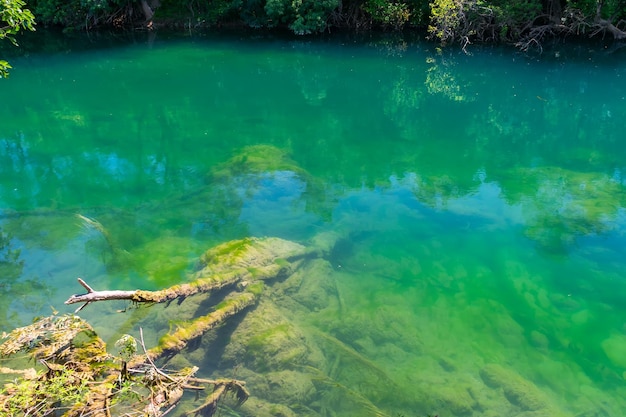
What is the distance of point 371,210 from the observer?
1089 cm

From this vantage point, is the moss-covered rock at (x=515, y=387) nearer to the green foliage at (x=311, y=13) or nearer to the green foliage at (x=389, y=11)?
the green foliage at (x=311, y=13)

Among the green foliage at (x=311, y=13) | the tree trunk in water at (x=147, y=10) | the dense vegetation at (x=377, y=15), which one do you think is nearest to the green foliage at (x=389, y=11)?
the dense vegetation at (x=377, y=15)

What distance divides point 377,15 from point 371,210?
1758 cm

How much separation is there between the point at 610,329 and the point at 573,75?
14.8 m

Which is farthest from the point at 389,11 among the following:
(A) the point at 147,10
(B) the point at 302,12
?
(A) the point at 147,10

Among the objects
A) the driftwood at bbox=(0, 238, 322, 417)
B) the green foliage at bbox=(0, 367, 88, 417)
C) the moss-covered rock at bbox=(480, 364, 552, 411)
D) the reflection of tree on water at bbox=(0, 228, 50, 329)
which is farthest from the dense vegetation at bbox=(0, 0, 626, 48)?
the green foliage at bbox=(0, 367, 88, 417)

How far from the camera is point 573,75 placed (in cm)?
1941

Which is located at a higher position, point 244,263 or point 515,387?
point 244,263

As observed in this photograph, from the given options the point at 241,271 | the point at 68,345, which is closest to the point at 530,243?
the point at 241,271

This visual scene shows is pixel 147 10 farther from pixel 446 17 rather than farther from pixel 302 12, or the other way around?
pixel 446 17

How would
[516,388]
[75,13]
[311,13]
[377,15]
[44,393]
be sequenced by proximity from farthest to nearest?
[75,13] < [377,15] < [311,13] < [516,388] < [44,393]

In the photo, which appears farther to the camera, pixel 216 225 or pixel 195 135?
pixel 195 135

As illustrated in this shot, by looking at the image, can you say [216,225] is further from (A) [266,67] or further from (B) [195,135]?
(A) [266,67]

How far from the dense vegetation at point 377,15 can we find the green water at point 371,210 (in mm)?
2199
